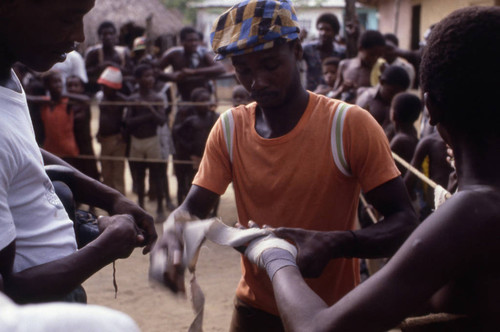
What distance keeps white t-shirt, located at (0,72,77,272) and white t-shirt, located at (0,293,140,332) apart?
2.94 ft

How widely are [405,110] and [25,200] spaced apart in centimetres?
417

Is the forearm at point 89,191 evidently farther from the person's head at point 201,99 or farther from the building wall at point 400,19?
the building wall at point 400,19

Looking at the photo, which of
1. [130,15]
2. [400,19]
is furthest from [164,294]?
[130,15]

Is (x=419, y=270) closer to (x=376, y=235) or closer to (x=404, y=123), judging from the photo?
(x=376, y=235)

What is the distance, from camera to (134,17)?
19.7 meters

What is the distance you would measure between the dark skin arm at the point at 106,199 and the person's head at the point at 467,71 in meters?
1.20

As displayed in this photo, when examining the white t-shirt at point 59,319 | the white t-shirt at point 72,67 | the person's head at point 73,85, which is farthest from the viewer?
the white t-shirt at point 72,67

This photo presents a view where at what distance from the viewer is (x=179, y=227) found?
2309mm

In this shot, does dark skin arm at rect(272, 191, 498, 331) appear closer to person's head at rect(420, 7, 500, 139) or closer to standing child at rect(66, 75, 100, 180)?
person's head at rect(420, 7, 500, 139)

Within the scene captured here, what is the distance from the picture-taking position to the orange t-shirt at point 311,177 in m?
2.21

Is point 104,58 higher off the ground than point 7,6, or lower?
lower

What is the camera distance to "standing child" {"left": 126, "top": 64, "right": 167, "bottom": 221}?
8039 millimetres

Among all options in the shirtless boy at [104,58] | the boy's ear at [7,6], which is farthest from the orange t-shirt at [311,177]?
the shirtless boy at [104,58]

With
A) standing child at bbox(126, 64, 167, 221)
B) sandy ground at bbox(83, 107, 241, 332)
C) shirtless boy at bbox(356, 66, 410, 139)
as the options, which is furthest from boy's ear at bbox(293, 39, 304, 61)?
standing child at bbox(126, 64, 167, 221)
